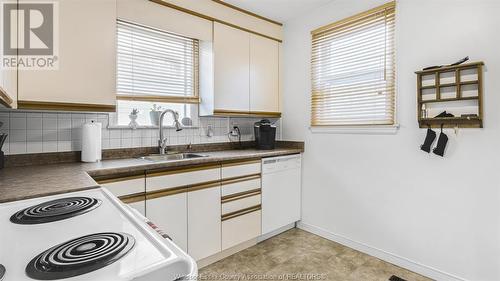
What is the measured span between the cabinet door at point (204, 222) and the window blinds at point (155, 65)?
1061mm

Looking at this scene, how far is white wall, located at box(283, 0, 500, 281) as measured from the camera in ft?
5.99

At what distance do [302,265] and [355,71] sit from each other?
1903 millimetres

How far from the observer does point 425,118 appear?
2053mm

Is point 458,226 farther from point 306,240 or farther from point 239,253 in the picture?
point 239,253

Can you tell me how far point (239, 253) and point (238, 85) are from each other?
174 centimetres

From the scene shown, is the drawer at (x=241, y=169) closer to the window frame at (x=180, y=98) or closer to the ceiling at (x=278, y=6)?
the window frame at (x=180, y=98)

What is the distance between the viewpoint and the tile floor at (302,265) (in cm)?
213

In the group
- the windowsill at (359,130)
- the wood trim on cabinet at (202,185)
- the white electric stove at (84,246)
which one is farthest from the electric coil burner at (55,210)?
the windowsill at (359,130)

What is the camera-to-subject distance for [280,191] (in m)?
2.89

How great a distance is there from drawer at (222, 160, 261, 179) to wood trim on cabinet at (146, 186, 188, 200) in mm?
419

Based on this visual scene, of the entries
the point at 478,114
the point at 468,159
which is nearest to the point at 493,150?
the point at 468,159

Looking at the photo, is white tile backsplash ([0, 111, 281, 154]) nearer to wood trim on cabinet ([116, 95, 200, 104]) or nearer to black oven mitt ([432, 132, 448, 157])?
wood trim on cabinet ([116, 95, 200, 104])

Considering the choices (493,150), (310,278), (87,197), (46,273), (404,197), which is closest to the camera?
(46,273)

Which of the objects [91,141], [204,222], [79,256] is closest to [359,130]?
[204,222]
